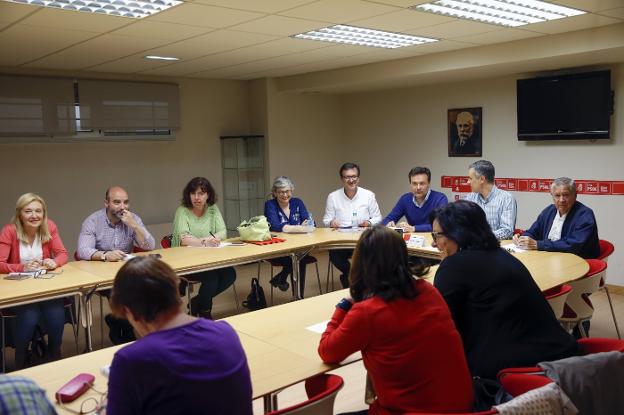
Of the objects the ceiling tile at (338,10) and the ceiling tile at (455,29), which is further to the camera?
the ceiling tile at (455,29)

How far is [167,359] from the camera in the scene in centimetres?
158

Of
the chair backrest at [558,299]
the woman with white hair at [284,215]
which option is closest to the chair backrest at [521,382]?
the chair backrest at [558,299]

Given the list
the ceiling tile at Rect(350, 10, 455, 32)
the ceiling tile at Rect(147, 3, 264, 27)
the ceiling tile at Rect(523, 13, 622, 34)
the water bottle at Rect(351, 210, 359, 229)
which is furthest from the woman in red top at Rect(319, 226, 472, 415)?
the water bottle at Rect(351, 210, 359, 229)

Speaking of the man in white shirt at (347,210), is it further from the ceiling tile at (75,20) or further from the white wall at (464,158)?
Result: the ceiling tile at (75,20)

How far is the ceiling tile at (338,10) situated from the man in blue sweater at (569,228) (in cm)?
180

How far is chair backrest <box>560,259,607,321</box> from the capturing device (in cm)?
360

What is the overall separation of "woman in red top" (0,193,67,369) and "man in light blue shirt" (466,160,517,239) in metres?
3.27

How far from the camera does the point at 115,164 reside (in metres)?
6.86

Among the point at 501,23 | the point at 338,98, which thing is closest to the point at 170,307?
the point at 501,23

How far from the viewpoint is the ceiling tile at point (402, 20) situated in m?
4.02

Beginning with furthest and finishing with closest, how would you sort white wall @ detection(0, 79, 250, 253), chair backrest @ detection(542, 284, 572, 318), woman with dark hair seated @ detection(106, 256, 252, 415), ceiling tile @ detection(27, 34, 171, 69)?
1. white wall @ detection(0, 79, 250, 253)
2. ceiling tile @ detection(27, 34, 171, 69)
3. chair backrest @ detection(542, 284, 572, 318)
4. woman with dark hair seated @ detection(106, 256, 252, 415)

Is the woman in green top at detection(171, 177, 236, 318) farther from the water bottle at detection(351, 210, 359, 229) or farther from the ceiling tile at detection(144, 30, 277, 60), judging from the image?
the water bottle at detection(351, 210, 359, 229)

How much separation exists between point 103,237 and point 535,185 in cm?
443

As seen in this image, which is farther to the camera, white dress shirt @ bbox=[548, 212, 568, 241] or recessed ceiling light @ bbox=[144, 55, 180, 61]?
recessed ceiling light @ bbox=[144, 55, 180, 61]
